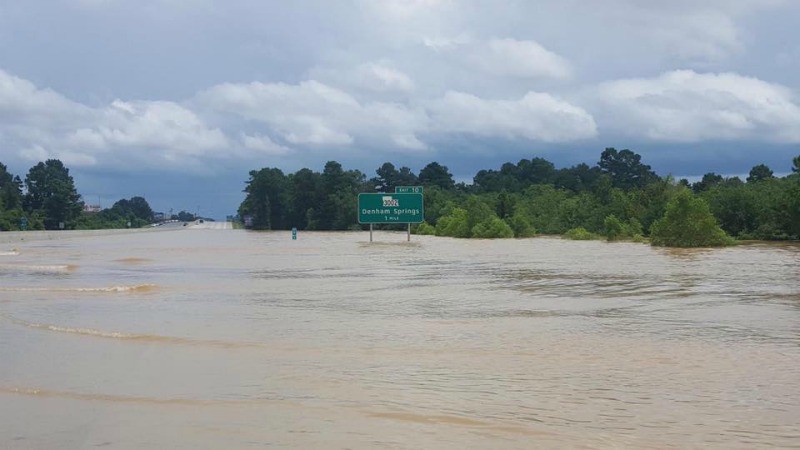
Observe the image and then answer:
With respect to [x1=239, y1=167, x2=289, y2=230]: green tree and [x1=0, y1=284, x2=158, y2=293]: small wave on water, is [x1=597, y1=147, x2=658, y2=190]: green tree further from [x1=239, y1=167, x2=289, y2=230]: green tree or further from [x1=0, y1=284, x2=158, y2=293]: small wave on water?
[x1=0, y1=284, x2=158, y2=293]: small wave on water

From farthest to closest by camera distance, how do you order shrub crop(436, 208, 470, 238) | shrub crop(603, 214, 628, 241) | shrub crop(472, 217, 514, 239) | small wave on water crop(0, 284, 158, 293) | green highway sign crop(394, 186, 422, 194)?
shrub crop(436, 208, 470, 238) → shrub crop(472, 217, 514, 239) → green highway sign crop(394, 186, 422, 194) → shrub crop(603, 214, 628, 241) → small wave on water crop(0, 284, 158, 293)

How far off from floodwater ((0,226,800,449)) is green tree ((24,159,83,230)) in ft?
432

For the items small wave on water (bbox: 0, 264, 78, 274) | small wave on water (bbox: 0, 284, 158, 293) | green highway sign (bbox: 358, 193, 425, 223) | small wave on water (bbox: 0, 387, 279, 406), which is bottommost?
small wave on water (bbox: 0, 387, 279, 406)

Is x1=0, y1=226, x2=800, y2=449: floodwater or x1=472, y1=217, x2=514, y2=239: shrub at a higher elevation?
x1=472, y1=217, x2=514, y2=239: shrub

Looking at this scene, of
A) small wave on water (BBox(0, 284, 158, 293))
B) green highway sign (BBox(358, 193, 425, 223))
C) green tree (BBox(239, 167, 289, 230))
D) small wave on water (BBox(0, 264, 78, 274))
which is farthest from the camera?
green tree (BBox(239, 167, 289, 230))

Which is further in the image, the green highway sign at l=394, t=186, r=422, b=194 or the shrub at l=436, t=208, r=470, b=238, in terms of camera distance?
the shrub at l=436, t=208, r=470, b=238

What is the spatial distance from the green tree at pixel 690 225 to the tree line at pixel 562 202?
0.17 feet

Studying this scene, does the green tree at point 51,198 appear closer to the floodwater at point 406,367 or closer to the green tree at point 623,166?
the green tree at point 623,166

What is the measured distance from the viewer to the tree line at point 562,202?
4547 centimetres

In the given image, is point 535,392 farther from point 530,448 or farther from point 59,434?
point 59,434

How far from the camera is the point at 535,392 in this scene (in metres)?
8.37

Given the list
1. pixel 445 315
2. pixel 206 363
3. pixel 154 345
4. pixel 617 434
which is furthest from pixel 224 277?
pixel 617 434

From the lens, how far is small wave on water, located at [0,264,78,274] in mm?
30634

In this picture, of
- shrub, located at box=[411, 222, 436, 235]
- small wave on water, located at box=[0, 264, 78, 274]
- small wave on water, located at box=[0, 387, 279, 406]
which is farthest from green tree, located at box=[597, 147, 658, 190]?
small wave on water, located at box=[0, 387, 279, 406]
